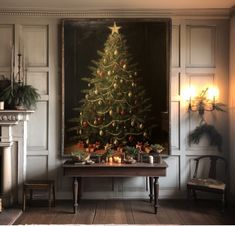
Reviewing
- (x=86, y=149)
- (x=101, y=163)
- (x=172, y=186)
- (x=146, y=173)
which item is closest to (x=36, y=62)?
(x=86, y=149)

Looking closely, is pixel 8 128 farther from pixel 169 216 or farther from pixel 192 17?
pixel 192 17

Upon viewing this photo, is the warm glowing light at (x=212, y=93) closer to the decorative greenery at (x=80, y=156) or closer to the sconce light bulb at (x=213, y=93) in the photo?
the sconce light bulb at (x=213, y=93)

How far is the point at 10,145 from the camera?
17.5 feet

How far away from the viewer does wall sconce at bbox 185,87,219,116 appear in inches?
223

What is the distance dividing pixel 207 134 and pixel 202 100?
1.84ft

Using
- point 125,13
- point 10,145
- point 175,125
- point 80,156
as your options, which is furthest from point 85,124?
point 125,13

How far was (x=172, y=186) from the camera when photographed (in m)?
5.77

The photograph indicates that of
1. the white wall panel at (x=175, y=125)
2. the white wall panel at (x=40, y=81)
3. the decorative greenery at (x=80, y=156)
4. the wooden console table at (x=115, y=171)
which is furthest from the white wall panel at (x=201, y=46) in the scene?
the white wall panel at (x=40, y=81)

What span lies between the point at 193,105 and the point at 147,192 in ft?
5.22

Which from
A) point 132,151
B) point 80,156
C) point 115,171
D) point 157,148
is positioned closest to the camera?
point 115,171

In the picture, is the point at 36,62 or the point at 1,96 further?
the point at 36,62

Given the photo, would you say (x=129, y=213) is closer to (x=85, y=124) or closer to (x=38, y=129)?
(x=85, y=124)

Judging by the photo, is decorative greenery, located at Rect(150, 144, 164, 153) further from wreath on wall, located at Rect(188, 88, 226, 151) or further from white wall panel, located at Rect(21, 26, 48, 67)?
white wall panel, located at Rect(21, 26, 48, 67)

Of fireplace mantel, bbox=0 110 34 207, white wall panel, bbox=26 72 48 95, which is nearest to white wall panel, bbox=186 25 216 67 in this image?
white wall panel, bbox=26 72 48 95
